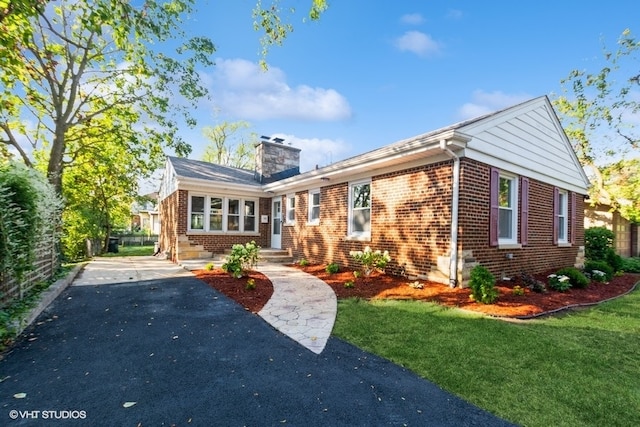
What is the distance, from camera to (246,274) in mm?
7676

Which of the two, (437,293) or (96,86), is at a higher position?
(96,86)

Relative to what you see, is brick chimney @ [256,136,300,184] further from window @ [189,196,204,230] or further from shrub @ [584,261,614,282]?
shrub @ [584,261,614,282]

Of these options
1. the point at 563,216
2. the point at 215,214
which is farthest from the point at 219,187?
the point at 563,216

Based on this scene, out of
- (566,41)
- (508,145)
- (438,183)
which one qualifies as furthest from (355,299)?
(566,41)

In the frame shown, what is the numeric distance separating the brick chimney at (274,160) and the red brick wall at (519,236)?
901cm

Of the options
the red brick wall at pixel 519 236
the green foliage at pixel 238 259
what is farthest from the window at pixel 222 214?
the red brick wall at pixel 519 236

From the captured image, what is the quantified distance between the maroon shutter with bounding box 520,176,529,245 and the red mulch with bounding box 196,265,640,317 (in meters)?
1.18

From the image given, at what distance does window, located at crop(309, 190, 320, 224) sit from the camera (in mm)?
10516

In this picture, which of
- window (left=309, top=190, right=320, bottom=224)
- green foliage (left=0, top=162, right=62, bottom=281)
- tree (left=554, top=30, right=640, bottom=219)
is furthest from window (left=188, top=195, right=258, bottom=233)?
tree (left=554, top=30, right=640, bottom=219)

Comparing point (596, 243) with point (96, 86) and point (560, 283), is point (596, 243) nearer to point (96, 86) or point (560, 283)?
point (560, 283)

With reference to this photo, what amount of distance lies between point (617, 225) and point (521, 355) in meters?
17.6

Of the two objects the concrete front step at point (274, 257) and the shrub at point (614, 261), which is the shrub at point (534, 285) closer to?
the shrub at point (614, 261)

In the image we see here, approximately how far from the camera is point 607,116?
15.3 metres

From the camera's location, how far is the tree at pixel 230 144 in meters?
32.9
